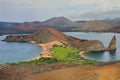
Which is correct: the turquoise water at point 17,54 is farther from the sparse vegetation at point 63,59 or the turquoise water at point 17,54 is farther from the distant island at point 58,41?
the sparse vegetation at point 63,59

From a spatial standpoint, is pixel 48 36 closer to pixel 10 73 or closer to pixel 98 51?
pixel 98 51

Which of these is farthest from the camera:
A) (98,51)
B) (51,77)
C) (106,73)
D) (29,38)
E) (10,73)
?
(29,38)

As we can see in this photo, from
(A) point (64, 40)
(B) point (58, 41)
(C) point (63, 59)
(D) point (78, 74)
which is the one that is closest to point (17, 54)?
(C) point (63, 59)

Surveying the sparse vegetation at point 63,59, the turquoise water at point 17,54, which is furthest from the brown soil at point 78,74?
the turquoise water at point 17,54

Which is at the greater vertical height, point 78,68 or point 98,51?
point 78,68

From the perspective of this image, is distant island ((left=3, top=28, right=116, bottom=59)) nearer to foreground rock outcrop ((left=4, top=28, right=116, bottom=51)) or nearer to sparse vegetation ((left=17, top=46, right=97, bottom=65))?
foreground rock outcrop ((left=4, top=28, right=116, bottom=51))

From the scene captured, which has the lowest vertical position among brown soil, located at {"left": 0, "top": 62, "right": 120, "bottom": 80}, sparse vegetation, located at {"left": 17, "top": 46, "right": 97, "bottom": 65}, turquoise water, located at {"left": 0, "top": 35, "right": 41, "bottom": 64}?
turquoise water, located at {"left": 0, "top": 35, "right": 41, "bottom": 64}

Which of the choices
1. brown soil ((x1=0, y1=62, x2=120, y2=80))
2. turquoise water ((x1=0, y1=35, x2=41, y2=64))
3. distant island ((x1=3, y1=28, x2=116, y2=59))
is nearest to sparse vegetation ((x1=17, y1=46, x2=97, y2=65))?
distant island ((x1=3, y1=28, x2=116, y2=59))

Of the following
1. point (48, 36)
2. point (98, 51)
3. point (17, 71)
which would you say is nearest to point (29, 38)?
point (48, 36)
